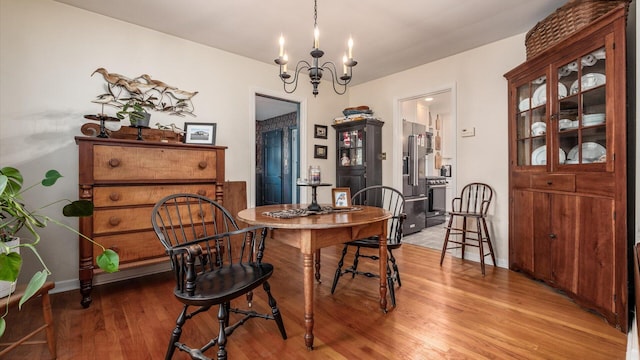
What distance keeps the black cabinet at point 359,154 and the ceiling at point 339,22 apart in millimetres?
1114

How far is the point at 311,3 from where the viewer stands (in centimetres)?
250

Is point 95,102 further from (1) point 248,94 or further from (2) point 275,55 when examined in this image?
(2) point 275,55

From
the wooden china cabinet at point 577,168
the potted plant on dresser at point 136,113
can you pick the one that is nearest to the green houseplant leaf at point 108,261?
the potted plant on dresser at point 136,113

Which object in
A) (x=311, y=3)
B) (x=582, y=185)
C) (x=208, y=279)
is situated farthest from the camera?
(x=311, y=3)

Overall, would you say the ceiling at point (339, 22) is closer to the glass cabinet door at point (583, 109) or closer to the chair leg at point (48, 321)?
the glass cabinet door at point (583, 109)

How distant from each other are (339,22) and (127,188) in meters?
2.42

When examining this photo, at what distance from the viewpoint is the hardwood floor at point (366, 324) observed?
1644 millimetres

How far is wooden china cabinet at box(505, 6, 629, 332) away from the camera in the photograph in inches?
73.5

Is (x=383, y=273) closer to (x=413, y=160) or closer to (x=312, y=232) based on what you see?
(x=312, y=232)

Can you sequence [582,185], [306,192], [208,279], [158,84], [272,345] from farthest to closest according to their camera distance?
[306,192] → [158,84] → [582,185] → [272,345] → [208,279]

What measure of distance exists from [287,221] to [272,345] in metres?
0.73

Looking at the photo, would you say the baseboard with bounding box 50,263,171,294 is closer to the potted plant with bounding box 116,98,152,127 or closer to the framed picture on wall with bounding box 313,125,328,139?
the potted plant with bounding box 116,98,152,127

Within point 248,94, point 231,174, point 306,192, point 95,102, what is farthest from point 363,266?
point 95,102

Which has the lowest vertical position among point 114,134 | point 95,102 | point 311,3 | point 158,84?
point 114,134
